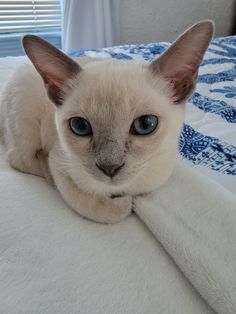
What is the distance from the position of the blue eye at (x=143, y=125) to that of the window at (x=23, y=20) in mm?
2475

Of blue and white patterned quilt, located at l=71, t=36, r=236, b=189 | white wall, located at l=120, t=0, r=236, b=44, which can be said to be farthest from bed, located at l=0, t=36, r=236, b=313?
white wall, located at l=120, t=0, r=236, b=44

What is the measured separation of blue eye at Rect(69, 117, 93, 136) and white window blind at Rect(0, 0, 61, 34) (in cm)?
256

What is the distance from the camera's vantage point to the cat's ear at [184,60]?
671 millimetres

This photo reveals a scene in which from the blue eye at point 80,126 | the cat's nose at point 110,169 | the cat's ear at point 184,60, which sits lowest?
the cat's nose at point 110,169

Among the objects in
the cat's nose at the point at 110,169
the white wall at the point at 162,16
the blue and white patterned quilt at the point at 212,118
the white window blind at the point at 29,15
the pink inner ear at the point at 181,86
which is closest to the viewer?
the cat's nose at the point at 110,169

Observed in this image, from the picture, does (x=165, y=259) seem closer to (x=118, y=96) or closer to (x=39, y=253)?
(x=39, y=253)

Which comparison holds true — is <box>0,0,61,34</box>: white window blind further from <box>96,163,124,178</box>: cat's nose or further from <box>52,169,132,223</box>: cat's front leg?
<box>96,163,124,178</box>: cat's nose

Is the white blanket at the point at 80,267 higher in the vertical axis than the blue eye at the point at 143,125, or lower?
lower

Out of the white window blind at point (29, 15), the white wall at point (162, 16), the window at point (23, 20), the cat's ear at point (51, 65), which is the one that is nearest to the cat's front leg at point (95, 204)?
the cat's ear at point (51, 65)

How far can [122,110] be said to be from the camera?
0.65m

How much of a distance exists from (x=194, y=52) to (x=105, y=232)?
447 mm

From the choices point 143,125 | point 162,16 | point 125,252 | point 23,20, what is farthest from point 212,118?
point 162,16

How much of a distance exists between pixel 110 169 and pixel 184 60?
0.31 metres

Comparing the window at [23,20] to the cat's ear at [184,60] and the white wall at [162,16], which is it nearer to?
the white wall at [162,16]
